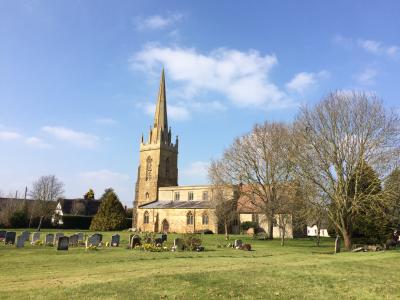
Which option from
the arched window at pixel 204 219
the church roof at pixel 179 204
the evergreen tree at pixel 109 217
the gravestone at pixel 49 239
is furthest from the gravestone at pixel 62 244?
the evergreen tree at pixel 109 217

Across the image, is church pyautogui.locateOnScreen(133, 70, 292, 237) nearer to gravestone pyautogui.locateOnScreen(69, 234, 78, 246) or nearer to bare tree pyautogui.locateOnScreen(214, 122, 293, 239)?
bare tree pyautogui.locateOnScreen(214, 122, 293, 239)

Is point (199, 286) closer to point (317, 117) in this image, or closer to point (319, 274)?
point (319, 274)

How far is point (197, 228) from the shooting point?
56844 mm

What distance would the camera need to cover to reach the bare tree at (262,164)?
126ft

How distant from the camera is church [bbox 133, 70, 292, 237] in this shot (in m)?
56.0

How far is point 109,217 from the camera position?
58.0 m

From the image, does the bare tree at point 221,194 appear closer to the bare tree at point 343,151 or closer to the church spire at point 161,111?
the bare tree at point 343,151

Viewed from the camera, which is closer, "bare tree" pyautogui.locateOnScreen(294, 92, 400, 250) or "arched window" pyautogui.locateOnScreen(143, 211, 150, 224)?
"bare tree" pyautogui.locateOnScreen(294, 92, 400, 250)

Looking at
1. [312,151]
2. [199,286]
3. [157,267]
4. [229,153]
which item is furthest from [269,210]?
[199,286]

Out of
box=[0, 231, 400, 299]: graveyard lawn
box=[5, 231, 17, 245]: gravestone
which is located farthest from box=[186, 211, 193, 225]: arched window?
box=[0, 231, 400, 299]: graveyard lawn

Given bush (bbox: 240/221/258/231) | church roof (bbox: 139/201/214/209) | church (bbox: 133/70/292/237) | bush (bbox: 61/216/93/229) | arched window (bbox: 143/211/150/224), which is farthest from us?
bush (bbox: 61/216/93/229)

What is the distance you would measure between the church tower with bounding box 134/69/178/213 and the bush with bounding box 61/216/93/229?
9495 millimetres

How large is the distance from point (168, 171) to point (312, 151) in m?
47.3

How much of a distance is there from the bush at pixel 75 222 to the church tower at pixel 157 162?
950cm
